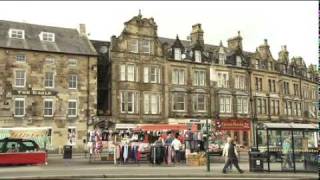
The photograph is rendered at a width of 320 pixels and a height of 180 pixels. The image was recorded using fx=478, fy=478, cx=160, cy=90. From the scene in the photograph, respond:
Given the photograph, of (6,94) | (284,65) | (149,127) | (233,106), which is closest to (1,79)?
(6,94)

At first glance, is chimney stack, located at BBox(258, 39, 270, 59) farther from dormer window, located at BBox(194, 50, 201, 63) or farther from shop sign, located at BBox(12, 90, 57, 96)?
shop sign, located at BBox(12, 90, 57, 96)

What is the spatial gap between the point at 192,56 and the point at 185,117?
7.60 meters

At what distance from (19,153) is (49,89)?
63.9 ft

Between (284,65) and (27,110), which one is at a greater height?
(284,65)

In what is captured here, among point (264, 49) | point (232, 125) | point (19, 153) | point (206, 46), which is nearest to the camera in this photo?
point (19, 153)

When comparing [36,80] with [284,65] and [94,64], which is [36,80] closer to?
[94,64]

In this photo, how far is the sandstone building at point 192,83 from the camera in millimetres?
50406

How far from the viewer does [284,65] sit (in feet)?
230

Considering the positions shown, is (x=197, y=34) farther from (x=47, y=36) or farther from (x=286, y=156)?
(x=286, y=156)

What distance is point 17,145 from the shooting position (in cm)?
2745

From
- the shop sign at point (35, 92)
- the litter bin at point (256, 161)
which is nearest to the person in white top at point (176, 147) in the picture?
the litter bin at point (256, 161)

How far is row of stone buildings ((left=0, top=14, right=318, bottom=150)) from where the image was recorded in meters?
45.1

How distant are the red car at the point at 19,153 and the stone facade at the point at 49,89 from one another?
15502 millimetres

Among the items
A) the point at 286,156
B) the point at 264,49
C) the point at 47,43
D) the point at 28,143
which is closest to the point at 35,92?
the point at 47,43
